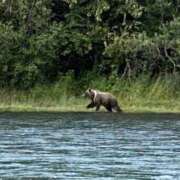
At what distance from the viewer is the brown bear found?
37.6 m

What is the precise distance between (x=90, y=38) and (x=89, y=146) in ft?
66.1

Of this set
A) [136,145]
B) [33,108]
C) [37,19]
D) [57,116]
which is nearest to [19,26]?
[37,19]

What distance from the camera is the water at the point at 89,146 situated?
57.0ft

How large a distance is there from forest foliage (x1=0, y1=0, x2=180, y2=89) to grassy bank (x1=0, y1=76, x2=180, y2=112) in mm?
774

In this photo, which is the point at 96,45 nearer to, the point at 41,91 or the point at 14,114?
the point at 41,91

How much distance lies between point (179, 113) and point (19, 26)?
36.4 ft

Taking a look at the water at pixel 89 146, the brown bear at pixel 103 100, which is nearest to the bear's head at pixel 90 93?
the brown bear at pixel 103 100

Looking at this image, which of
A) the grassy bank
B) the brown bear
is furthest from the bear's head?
the grassy bank

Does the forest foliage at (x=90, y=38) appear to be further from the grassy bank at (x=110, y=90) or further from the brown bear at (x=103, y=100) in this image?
the brown bear at (x=103, y=100)

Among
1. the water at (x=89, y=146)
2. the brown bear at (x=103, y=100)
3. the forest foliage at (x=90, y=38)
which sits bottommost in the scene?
the water at (x=89, y=146)

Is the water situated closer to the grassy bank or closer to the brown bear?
the brown bear

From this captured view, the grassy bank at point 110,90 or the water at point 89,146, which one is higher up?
the grassy bank at point 110,90

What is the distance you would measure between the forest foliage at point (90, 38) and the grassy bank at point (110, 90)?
2.54 ft

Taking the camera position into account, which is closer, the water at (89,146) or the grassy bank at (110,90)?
the water at (89,146)
